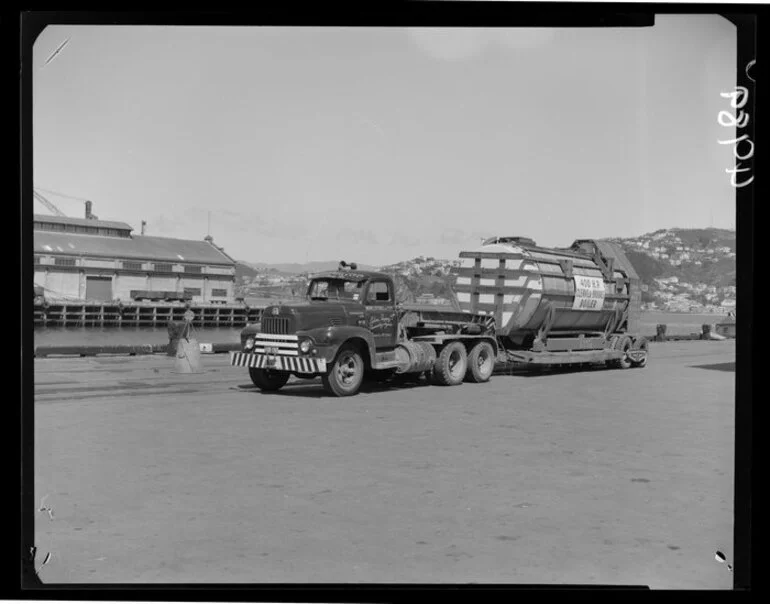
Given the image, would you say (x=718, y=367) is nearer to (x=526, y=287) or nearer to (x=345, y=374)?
(x=526, y=287)

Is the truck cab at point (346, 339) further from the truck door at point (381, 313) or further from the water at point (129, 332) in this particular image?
the water at point (129, 332)

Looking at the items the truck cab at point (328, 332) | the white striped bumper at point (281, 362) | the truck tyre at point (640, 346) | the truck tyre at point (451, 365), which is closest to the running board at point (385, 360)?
the truck cab at point (328, 332)

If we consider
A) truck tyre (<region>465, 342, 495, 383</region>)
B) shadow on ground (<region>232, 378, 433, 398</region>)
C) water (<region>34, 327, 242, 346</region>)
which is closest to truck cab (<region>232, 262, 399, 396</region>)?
shadow on ground (<region>232, 378, 433, 398</region>)

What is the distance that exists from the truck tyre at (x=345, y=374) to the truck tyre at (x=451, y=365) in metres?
2.42

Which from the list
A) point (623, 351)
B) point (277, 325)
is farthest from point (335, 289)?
point (623, 351)

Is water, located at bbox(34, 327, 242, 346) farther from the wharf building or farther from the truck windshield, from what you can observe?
the truck windshield

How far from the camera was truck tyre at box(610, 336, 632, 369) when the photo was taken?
21.3m

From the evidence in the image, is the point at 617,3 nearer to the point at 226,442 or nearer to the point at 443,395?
the point at 226,442

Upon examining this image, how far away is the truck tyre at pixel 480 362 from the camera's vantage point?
17062 mm

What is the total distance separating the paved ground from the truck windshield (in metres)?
2.37

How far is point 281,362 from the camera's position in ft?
45.2

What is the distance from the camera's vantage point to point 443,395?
14625 mm
